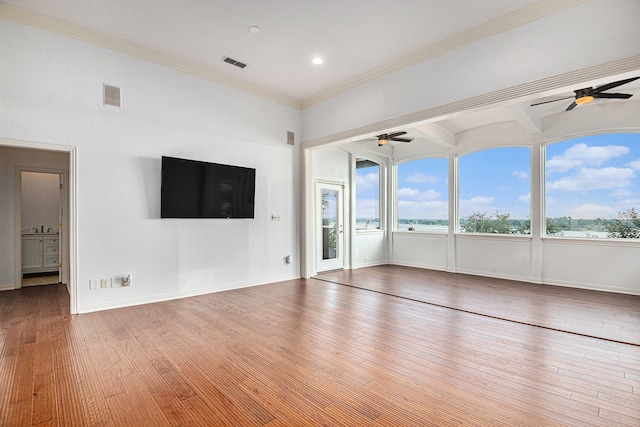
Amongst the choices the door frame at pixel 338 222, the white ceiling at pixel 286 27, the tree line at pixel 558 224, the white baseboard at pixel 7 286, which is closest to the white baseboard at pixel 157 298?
the door frame at pixel 338 222

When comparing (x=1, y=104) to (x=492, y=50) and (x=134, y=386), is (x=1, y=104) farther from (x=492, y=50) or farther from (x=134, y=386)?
(x=492, y=50)

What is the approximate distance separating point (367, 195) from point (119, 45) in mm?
6105

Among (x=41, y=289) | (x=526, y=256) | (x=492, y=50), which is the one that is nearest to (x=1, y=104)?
(x=41, y=289)

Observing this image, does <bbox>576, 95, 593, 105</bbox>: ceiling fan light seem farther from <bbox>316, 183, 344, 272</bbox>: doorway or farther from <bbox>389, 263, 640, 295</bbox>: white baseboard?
<bbox>316, 183, 344, 272</bbox>: doorway

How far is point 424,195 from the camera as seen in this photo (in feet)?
26.8

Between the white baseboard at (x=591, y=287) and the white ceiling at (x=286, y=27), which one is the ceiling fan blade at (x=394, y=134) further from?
the white baseboard at (x=591, y=287)

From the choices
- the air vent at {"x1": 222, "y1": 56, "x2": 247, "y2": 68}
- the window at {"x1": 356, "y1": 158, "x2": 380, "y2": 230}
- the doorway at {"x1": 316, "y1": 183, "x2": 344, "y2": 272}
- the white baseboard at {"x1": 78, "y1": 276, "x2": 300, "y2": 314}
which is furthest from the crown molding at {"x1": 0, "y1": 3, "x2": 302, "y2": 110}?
the white baseboard at {"x1": 78, "y1": 276, "x2": 300, "y2": 314}

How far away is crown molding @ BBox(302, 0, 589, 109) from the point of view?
11.0ft

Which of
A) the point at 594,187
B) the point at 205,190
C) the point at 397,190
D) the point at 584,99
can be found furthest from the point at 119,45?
the point at 594,187

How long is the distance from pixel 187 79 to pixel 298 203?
2.98 m

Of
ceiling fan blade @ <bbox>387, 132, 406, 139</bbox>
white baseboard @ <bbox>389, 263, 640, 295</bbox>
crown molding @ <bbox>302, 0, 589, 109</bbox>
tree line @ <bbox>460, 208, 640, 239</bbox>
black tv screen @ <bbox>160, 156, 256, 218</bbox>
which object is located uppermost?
crown molding @ <bbox>302, 0, 589, 109</bbox>

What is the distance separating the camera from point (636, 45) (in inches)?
114

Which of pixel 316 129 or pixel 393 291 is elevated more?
pixel 316 129

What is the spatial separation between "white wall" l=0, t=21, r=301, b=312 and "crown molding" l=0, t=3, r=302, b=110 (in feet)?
0.27
